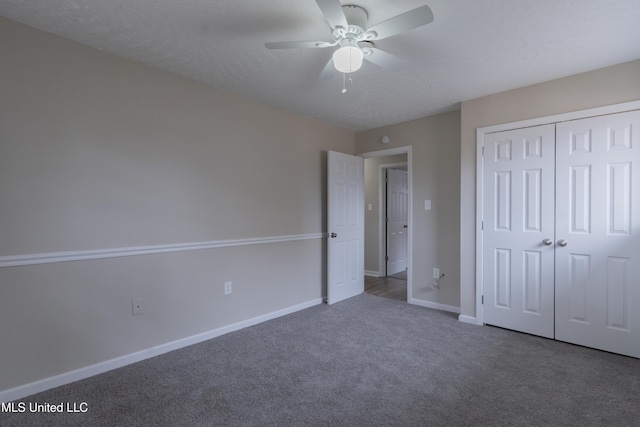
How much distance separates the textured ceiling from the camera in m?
1.84

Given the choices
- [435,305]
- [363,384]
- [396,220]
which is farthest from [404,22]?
[396,220]

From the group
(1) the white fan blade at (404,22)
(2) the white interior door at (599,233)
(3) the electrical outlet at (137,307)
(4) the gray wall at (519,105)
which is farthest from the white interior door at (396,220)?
(3) the electrical outlet at (137,307)

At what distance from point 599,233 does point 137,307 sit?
3918mm

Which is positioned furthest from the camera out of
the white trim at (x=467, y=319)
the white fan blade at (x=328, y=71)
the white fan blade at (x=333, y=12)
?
the white trim at (x=467, y=319)

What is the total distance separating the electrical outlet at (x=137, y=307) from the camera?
2.47m

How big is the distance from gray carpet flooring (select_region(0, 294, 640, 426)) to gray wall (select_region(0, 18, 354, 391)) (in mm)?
324

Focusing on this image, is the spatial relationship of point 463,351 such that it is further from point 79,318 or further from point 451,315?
point 79,318

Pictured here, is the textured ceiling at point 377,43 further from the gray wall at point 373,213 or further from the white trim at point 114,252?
the gray wall at point 373,213

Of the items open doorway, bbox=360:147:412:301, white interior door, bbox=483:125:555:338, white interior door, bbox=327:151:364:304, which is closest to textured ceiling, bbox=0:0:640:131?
white interior door, bbox=483:125:555:338

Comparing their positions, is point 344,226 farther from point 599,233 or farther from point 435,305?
point 599,233

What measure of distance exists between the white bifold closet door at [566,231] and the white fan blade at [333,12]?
225cm

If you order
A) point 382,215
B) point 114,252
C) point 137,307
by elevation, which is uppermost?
point 382,215

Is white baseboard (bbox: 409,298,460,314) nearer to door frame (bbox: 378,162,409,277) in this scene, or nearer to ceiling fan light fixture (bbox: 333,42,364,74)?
door frame (bbox: 378,162,409,277)

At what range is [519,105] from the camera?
3008 mm
